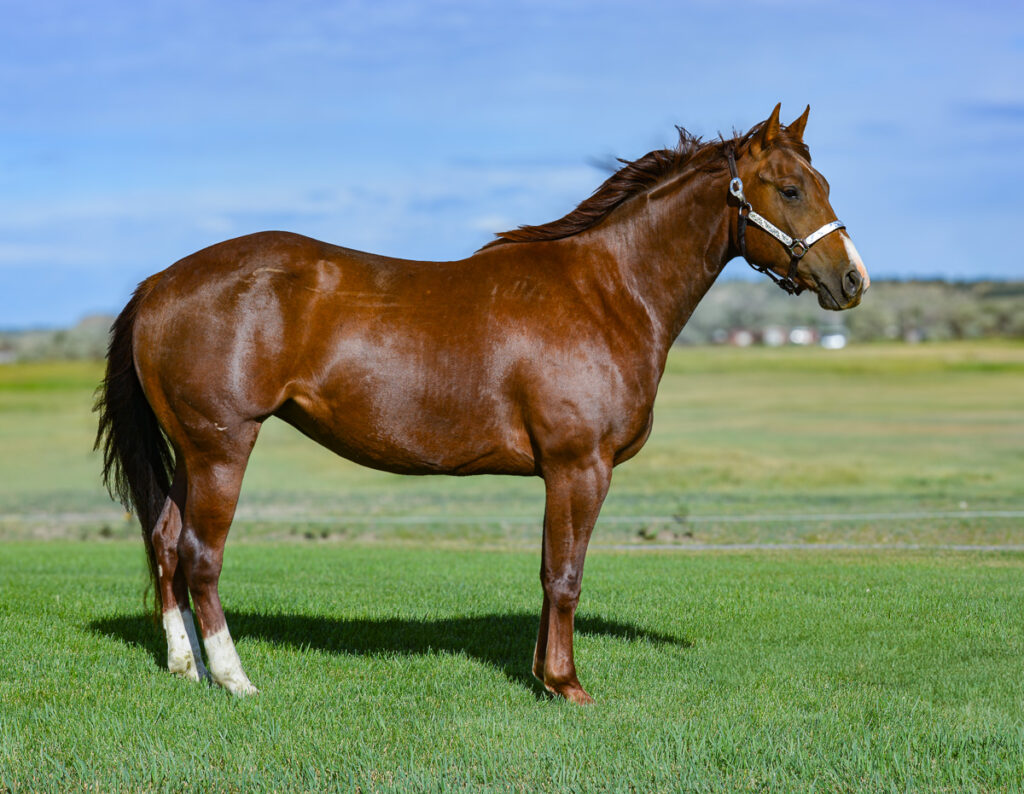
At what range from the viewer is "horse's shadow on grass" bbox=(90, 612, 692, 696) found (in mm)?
7016

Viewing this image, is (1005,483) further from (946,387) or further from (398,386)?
(946,387)

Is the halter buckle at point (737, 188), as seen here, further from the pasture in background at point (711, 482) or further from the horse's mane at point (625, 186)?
the pasture in background at point (711, 482)

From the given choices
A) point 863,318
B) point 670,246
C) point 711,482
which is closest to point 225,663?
point 670,246

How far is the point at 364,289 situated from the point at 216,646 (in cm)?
209

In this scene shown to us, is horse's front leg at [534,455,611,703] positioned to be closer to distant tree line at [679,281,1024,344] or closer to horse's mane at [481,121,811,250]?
horse's mane at [481,121,811,250]

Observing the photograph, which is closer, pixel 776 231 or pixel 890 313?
pixel 776 231

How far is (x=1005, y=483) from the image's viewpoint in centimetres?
2086

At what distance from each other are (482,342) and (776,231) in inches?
66.8

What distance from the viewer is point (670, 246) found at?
612 cm

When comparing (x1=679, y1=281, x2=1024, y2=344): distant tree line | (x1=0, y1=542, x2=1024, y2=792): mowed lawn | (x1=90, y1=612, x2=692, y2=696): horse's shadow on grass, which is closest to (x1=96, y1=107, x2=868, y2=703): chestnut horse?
(x1=0, y1=542, x2=1024, y2=792): mowed lawn

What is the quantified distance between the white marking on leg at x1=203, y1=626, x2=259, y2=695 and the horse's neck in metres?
2.87

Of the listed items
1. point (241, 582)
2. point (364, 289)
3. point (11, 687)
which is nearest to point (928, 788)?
point (364, 289)

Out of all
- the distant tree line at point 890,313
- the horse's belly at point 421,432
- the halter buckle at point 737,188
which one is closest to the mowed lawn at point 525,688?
the horse's belly at point 421,432

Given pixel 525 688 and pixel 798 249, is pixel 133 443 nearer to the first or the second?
pixel 525 688
